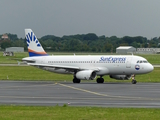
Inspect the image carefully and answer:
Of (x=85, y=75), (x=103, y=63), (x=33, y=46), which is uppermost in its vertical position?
(x=33, y=46)

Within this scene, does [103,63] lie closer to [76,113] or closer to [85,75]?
[85,75]

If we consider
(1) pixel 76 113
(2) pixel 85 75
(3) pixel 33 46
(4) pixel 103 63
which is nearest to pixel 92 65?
(4) pixel 103 63

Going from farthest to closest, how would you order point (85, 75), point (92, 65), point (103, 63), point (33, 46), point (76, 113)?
1. point (33, 46)
2. point (92, 65)
3. point (103, 63)
4. point (85, 75)
5. point (76, 113)

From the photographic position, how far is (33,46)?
55.7 m

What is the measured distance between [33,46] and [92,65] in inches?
353

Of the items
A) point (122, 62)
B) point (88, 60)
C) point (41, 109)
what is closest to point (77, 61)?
point (88, 60)

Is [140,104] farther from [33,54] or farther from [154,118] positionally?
[33,54]

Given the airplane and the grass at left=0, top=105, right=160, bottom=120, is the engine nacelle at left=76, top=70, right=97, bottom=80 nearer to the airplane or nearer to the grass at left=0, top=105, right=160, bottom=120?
the airplane

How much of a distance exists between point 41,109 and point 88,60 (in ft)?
95.0

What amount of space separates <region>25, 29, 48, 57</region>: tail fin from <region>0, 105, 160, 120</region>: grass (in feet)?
106

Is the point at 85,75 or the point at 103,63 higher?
the point at 103,63

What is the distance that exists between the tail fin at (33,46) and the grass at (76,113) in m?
32.3

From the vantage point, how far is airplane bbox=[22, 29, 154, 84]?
4853cm

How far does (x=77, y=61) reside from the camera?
171 feet
